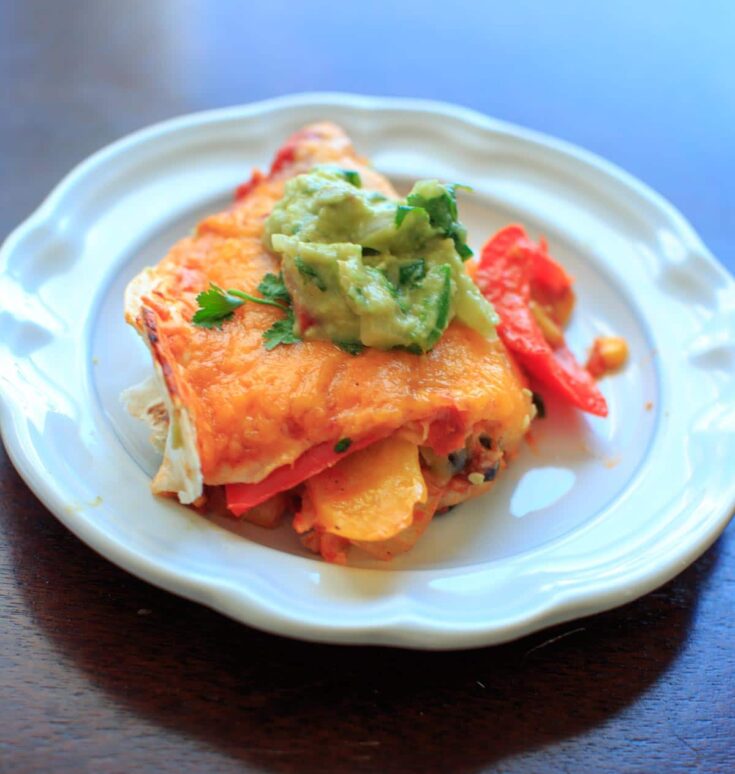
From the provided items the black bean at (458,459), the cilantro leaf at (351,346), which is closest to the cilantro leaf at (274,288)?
the cilantro leaf at (351,346)

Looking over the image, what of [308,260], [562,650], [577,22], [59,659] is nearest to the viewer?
[59,659]

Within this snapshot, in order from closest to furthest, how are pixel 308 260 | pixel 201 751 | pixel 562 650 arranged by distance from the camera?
1. pixel 201 751
2. pixel 562 650
3. pixel 308 260

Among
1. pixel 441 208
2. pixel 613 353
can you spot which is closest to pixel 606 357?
pixel 613 353

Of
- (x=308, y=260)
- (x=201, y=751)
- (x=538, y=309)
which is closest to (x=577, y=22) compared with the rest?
(x=538, y=309)

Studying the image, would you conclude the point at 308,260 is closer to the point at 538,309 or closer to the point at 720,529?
the point at 538,309

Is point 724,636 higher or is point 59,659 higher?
point 724,636

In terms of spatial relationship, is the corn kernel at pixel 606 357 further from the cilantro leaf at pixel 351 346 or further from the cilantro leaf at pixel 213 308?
the cilantro leaf at pixel 213 308

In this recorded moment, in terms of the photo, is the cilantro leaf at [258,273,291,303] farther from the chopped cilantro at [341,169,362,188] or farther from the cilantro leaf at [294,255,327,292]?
the chopped cilantro at [341,169,362,188]
